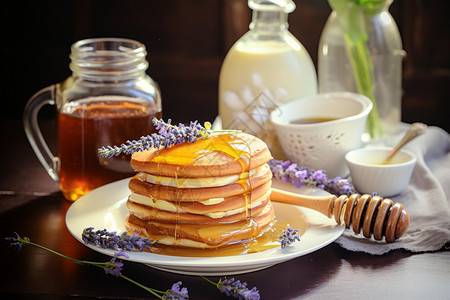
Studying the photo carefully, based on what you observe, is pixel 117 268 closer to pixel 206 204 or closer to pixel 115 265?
pixel 115 265

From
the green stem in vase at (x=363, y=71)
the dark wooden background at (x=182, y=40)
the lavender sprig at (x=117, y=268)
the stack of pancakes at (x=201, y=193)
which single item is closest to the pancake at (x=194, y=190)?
the stack of pancakes at (x=201, y=193)

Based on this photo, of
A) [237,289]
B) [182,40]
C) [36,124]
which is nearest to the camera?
[237,289]

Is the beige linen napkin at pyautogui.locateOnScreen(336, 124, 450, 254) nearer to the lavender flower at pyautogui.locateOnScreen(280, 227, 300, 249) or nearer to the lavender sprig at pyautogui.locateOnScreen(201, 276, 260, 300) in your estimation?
the lavender flower at pyautogui.locateOnScreen(280, 227, 300, 249)

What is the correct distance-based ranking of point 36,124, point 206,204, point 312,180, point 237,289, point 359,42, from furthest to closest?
point 359,42 → point 36,124 → point 312,180 → point 206,204 → point 237,289

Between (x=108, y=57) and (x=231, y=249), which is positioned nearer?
(x=231, y=249)

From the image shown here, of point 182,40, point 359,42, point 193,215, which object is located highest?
point 359,42

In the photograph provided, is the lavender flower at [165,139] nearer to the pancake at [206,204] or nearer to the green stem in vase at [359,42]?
the pancake at [206,204]

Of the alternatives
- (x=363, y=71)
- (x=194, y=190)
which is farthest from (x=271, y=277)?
(x=363, y=71)
